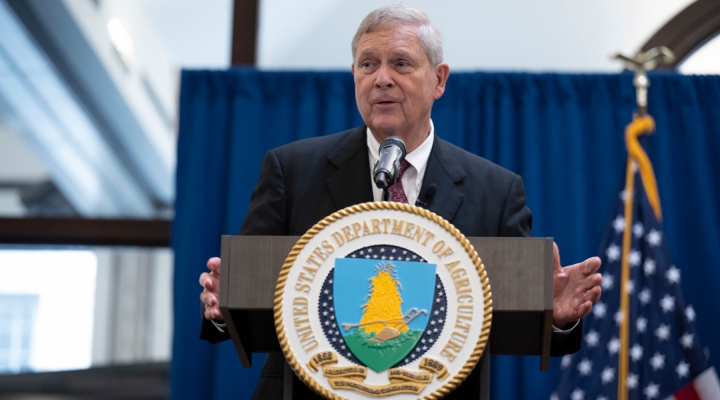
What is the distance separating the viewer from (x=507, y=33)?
182 inches

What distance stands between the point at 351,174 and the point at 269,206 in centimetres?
22

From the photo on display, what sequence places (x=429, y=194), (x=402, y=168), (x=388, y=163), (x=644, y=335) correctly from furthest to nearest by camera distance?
(x=644, y=335), (x=402, y=168), (x=429, y=194), (x=388, y=163)

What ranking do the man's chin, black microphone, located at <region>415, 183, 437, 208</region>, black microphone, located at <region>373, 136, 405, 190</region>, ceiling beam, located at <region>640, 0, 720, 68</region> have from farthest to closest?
1. ceiling beam, located at <region>640, 0, 720, 68</region>
2. the man's chin
3. black microphone, located at <region>415, 183, 437, 208</region>
4. black microphone, located at <region>373, 136, 405, 190</region>

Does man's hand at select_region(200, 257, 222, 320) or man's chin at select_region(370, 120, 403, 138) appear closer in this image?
man's hand at select_region(200, 257, 222, 320)

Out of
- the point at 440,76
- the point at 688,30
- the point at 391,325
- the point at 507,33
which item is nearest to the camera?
the point at 391,325

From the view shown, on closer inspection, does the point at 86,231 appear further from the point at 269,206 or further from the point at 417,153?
the point at 417,153

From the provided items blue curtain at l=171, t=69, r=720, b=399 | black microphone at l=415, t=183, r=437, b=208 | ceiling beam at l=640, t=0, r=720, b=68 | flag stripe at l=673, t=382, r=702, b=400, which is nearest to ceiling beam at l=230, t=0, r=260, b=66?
blue curtain at l=171, t=69, r=720, b=399

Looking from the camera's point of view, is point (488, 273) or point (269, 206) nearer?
point (488, 273)

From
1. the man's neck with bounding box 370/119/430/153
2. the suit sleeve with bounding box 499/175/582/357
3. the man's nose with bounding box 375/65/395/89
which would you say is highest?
the man's nose with bounding box 375/65/395/89

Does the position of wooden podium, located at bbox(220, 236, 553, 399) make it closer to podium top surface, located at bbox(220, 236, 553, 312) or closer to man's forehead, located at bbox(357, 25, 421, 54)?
podium top surface, located at bbox(220, 236, 553, 312)

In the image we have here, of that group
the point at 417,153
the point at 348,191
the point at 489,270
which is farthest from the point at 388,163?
the point at 417,153

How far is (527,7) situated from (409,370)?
3.63 meters

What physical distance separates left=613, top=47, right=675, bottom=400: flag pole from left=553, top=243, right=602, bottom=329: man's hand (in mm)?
2157

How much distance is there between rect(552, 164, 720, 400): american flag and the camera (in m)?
3.62
